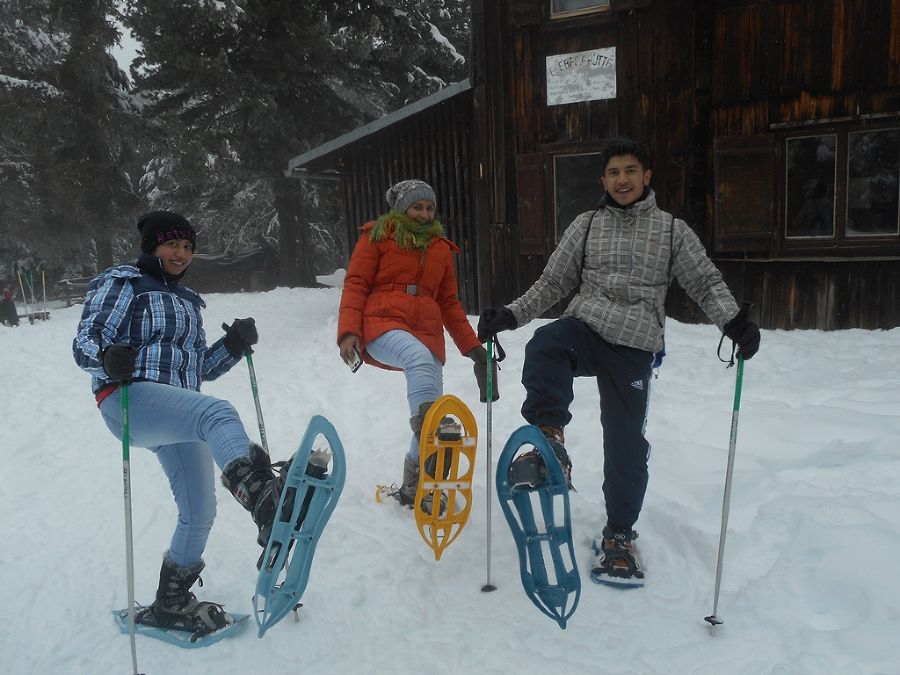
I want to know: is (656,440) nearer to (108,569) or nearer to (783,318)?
(108,569)

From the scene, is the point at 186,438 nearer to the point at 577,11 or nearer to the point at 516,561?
the point at 516,561

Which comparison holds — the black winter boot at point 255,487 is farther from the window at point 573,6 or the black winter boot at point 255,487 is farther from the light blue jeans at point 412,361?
the window at point 573,6

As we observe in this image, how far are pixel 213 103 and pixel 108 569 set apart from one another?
17.7 m

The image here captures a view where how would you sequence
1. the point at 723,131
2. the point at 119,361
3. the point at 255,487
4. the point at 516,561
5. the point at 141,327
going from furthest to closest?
the point at 723,131 → the point at 516,561 → the point at 141,327 → the point at 119,361 → the point at 255,487

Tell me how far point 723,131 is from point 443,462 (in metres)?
6.96

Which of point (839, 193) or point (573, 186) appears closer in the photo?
point (839, 193)

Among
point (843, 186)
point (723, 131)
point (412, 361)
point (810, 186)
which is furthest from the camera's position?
point (723, 131)

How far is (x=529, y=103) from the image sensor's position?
30.1ft

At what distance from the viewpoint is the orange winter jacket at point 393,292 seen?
3797 mm

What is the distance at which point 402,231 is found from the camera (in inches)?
153

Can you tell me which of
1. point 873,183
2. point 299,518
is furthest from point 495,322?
point 873,183

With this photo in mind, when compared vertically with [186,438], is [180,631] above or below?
below

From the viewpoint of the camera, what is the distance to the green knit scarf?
3885 millimetres

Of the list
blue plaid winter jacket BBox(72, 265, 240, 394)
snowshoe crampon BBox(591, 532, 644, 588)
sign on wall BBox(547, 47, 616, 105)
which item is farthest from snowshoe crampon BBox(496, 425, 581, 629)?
sign on wall BBox(547, 47, 616, 105)
